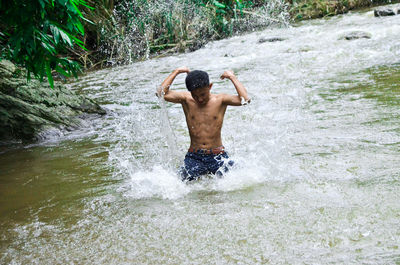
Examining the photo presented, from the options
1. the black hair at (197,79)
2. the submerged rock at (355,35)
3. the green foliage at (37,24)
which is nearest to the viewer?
the green foliage at (37,24)

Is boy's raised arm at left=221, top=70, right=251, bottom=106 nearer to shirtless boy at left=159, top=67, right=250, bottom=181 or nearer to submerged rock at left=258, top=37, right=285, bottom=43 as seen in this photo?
shirtless boy at left=159, top=67, right=250, bottom=181

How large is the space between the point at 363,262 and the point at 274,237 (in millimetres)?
603

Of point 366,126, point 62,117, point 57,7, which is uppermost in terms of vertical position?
point 57,7

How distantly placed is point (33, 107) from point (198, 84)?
11.4 feet

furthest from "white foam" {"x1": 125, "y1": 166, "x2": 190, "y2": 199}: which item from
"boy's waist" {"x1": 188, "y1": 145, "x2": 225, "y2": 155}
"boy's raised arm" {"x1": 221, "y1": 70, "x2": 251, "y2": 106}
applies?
"boy's raised arm" {"x1": 221, "y1": 70, "x2": 251, "y2": 106}

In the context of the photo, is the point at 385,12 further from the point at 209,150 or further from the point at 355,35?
the point at 209,150

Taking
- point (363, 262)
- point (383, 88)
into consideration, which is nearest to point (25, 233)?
point (363, 262)

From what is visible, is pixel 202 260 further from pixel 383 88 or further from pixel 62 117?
pixel 383 88

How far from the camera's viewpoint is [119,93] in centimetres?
910

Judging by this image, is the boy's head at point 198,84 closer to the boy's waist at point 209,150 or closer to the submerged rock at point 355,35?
the boy's waist at point 209,150

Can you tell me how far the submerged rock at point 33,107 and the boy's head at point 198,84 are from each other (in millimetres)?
3002

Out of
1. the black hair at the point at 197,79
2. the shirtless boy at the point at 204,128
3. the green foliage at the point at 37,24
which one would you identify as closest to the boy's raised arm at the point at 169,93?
the shirtless boy at the point at 204,128

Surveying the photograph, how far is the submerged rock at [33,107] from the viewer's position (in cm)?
617

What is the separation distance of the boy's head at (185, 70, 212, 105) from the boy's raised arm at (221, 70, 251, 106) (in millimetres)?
171
